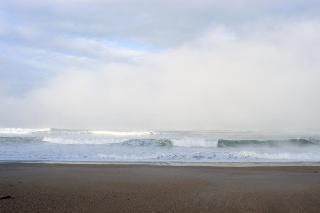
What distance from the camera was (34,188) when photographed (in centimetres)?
827

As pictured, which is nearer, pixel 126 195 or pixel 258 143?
pixel 126 195

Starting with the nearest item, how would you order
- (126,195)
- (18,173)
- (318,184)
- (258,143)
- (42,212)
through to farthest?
(42,212)
(126,195)
(318,184)
(18,173)
(258,143)

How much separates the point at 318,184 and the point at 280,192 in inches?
81.6

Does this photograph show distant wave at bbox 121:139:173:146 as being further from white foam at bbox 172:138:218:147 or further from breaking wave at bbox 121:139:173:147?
white foam at bbox 172:138:218:147

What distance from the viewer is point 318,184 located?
9.62 meters

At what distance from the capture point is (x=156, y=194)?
7621 millimetres

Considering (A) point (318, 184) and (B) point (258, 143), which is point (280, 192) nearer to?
(A) point (318, 184)

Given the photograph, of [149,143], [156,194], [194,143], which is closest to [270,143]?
[194,143]

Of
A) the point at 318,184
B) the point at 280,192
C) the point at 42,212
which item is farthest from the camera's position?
the point at 318,184

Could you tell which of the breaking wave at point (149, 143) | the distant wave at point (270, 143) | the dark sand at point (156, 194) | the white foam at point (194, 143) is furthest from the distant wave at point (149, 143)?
the dark sand at point (156, 194)

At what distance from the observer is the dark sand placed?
6293mm

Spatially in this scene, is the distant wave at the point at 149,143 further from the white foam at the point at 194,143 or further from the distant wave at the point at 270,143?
the distant wave at the point at 270,143

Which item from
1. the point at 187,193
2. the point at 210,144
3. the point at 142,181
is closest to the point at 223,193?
the point at 187,193

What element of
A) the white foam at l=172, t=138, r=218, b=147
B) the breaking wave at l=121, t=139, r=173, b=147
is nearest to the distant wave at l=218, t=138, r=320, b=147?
the white foam at l=172, t=138, r=218, b=147
